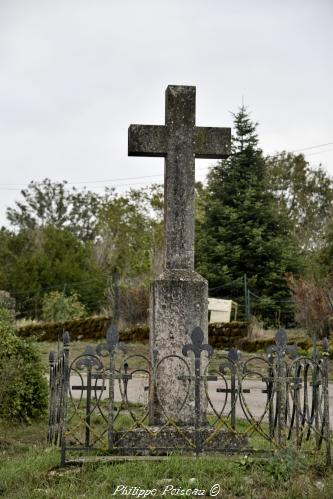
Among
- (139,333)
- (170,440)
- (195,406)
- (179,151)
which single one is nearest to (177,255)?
(179,151)

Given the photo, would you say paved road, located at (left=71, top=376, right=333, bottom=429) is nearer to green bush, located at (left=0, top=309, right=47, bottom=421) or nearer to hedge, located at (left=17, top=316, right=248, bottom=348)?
green bush, located at (left=0, top=309, right=47, bottom=421)

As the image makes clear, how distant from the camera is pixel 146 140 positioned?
286 inches

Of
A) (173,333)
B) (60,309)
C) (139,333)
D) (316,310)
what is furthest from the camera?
(60,309)

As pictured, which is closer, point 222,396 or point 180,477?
point 180,477

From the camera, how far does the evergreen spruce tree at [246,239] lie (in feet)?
77.6

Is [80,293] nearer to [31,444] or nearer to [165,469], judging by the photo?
[31,444]

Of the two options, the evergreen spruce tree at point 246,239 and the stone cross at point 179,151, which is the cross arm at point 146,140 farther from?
the evergreen spruce tree at point 246,239

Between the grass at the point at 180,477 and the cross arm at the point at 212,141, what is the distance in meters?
3.26

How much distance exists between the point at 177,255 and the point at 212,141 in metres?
1.34

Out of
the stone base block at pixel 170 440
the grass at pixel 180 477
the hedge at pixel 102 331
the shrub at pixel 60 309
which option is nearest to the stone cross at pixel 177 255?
the stone base block at pixel 170 440

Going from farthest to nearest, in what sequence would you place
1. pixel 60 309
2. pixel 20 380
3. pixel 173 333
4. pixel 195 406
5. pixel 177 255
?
pixel 60 309
pixel 20 380
pixel 177 255
pixel 173 333
pixel 195 406

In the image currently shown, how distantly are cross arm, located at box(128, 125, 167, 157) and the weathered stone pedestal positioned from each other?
142 cm

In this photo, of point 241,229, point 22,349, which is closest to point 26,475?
point 22,349

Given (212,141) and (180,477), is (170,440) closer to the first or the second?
(180,477)
